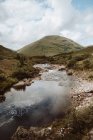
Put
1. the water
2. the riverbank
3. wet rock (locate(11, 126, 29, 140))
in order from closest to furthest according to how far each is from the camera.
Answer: the riverbank, wet rock (locate(11, 126, 29, 140)), the water

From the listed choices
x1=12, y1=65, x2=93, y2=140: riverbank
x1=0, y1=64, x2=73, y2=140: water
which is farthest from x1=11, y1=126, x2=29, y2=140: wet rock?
x1=0, y1=64, x2=73, y2=140: water

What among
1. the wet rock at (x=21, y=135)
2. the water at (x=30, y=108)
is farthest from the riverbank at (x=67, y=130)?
the water at (x=30, y=108)

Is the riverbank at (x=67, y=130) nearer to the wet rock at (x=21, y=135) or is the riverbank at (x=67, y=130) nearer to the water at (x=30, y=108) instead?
the wet rock at (x=21, y=135)

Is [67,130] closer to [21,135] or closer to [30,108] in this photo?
[21,135]

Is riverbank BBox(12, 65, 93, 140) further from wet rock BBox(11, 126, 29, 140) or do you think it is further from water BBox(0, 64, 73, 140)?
water BBox(0, 64, 73, 140)

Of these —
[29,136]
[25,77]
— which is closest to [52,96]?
[29,136]

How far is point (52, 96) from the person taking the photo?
140ft

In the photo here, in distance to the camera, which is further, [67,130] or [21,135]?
[21,135]

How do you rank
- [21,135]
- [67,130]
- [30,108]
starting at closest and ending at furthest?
[67,130] < [21,135] < [30,108]

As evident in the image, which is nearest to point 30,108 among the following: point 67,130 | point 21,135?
point 21,135

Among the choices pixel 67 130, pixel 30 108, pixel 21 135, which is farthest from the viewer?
pixel 30 108

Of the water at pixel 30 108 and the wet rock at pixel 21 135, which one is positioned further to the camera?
the water at pixel 30 108

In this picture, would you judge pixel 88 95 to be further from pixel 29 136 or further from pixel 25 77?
pixel 25 77

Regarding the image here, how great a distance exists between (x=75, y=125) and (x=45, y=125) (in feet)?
14.2
